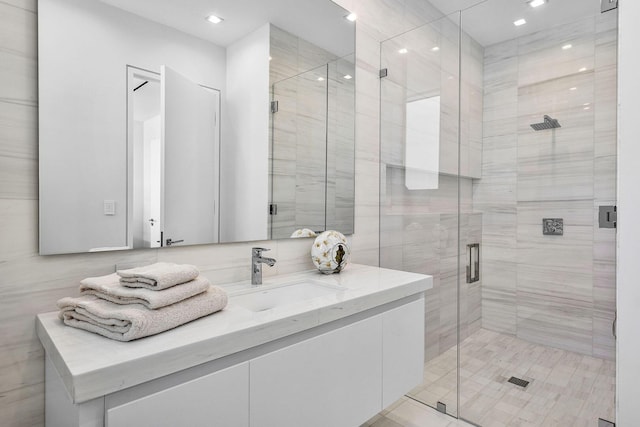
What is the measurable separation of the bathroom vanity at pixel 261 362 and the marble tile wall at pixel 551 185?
629 millimetres

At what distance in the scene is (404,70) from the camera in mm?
2107

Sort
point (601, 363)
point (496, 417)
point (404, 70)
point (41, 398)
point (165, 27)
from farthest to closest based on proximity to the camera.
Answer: point (404, 70), point (496, 417), point (601, 363), point (165, 27), point (41, 398)

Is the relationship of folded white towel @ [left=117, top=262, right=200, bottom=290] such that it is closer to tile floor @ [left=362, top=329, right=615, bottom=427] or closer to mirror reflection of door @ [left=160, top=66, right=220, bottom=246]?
mirror reflection of door @ [left=160, top=66, right=220, bottom=246]

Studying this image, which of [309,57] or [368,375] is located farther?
[309,57]

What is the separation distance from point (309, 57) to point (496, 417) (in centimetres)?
200

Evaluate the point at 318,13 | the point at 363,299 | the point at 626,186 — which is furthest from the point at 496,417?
the point at 318,13

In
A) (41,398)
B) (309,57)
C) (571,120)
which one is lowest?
(41,398)

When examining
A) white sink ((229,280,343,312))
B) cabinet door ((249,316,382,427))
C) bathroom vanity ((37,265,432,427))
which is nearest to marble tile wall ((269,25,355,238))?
white sink ((229,280,343,312))

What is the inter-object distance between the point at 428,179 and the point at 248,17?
4.05 feet

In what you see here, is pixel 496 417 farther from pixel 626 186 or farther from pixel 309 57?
pixel 309 57

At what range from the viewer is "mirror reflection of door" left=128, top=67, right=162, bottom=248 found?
3.87 ft

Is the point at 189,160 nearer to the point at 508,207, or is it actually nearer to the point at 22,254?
the point at 22,254

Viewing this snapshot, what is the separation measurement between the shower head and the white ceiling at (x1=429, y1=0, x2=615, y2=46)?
17.0 inches

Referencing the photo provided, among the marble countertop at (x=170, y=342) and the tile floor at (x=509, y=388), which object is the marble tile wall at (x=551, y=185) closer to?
the tile floor at (x=509, y=388)
